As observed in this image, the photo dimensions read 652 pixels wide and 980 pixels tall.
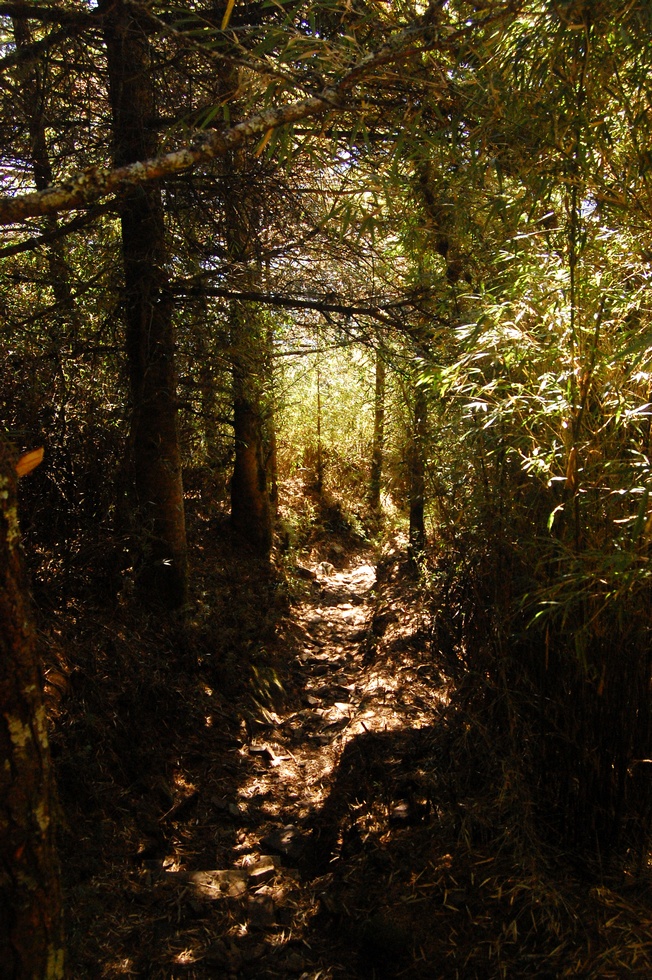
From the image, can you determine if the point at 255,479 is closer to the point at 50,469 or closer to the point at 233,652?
the point at 233,652

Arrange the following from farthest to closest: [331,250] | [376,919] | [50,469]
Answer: [331,250] → [50,469] → [376,919]

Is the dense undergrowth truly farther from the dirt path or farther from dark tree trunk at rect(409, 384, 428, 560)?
dark tree trunk at rect(409, 384, 428, 560)

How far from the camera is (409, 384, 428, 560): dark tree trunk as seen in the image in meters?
4.40

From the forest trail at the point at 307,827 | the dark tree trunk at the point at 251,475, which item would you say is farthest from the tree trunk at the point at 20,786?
the dark tree trunk at the point at 251,475

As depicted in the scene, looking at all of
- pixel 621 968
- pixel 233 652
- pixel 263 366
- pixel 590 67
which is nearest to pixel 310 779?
pixel 233 652

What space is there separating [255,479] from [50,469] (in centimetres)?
361

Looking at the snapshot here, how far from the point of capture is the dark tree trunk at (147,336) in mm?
4258

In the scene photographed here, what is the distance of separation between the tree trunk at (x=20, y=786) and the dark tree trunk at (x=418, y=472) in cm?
257

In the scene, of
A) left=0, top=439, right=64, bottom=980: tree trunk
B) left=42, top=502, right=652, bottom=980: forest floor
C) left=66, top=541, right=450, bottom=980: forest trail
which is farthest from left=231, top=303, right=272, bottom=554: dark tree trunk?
left=0, top=439, right=64, bottom=980: tree trunk

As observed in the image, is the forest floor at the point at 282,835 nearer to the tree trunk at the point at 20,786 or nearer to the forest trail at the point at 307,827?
the forest trail at the point at 307,827

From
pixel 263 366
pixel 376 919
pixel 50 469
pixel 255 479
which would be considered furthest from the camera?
pixel 255 479

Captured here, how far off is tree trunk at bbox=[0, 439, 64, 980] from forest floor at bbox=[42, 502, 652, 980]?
0.82 m

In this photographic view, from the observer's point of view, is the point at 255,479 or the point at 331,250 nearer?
the point at 331,250

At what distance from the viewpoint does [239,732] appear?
460cm
